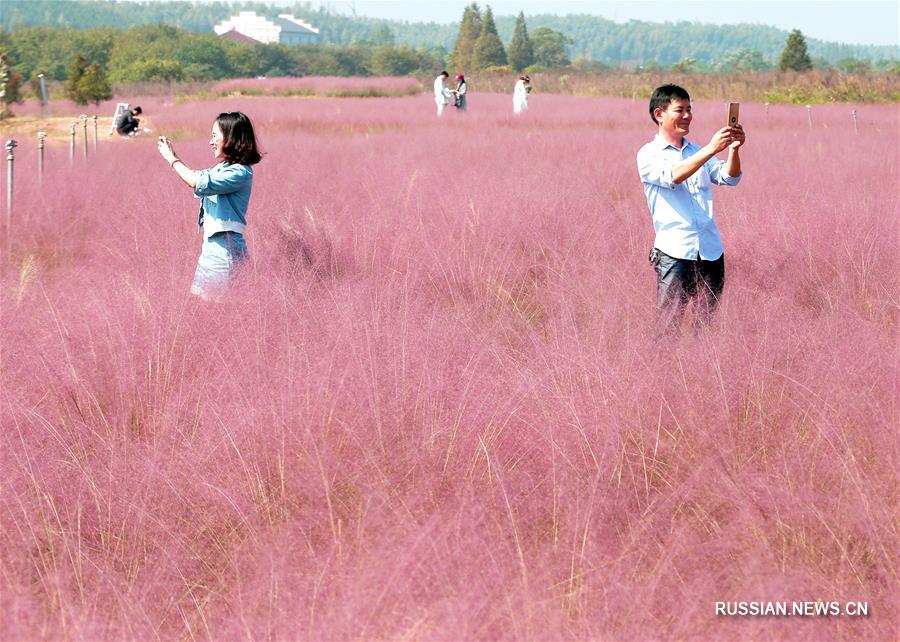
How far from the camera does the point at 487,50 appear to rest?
102 meters

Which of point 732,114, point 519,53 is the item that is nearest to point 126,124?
point 732,114

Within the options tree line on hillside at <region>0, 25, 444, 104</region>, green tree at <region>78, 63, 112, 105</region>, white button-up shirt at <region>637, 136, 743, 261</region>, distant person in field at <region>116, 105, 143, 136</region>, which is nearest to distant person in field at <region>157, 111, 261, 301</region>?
white button-up shirt at <region>637, 136, 743, 261</region>

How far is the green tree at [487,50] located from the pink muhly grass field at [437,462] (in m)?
99.8

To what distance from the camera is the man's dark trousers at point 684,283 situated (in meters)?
3.75

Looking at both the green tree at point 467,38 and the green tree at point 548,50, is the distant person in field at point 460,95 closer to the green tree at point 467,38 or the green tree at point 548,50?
the green tree at point 467,38

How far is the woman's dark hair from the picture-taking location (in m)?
4.33

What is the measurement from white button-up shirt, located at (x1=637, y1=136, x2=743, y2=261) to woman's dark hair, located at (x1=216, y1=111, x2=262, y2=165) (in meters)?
1.74

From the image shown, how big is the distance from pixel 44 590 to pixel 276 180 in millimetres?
6372

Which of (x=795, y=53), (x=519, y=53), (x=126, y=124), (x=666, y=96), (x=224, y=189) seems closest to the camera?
(x=666, y=96)

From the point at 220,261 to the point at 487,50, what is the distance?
102m

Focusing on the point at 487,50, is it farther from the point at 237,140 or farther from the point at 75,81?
the point at 237,140

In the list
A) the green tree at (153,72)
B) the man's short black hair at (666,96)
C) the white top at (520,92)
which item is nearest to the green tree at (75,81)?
the white top at (520,92)

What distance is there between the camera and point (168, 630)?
2.17 meters

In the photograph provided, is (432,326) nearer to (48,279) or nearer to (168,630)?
(168,630)
